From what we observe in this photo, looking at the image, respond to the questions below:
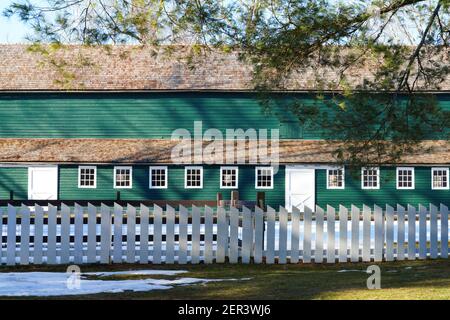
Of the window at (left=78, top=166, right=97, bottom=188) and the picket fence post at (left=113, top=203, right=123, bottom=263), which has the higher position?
the window at (left=78, top=166, right=97, bottom=188)

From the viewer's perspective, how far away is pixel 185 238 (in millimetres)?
14414

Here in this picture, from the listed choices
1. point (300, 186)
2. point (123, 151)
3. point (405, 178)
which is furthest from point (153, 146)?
point (405, 178)

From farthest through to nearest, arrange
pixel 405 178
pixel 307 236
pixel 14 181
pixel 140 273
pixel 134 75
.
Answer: pixel 134 75
pixel 14 181
pixel 405 178
pixel 307 236
pixel 140 273

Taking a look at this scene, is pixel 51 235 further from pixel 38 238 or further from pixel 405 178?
pixel 405 178

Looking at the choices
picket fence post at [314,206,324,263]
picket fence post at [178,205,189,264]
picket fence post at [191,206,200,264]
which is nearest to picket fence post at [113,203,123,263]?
picket fence post at [178,205,189,264]

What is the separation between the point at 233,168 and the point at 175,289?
2696 cm

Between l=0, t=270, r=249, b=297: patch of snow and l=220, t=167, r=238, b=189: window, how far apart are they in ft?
82.4

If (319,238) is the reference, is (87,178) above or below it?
above

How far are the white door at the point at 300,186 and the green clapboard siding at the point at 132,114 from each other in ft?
7.05

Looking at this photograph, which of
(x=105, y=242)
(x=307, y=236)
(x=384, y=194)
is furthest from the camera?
(x=384, y=194)

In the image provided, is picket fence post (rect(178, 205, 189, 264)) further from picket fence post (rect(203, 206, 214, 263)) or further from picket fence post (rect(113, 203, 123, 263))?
picket fence post (rect(113, 203, 123, 263))

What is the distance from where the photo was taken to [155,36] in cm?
1481

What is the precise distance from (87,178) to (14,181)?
3410 millimetres

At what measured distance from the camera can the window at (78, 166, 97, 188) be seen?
1503 inches
